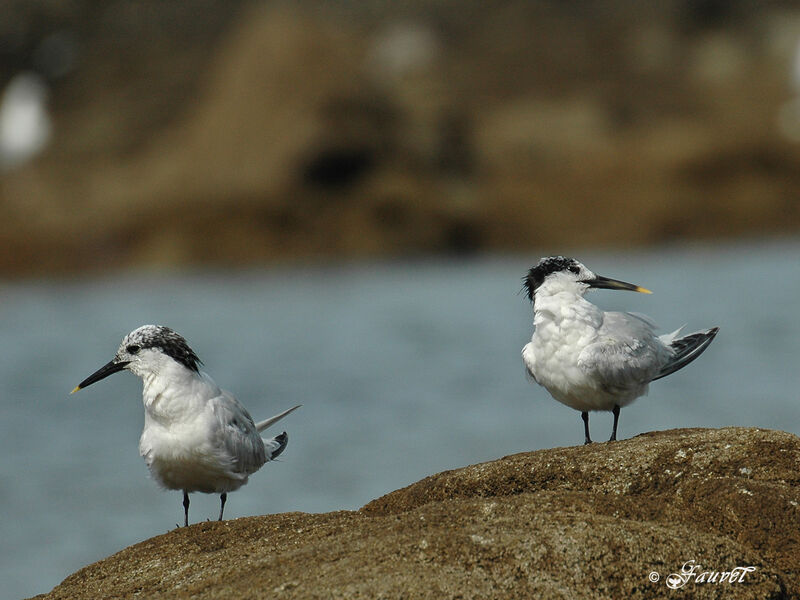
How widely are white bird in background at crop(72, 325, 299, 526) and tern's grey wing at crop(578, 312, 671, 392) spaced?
1955 mm

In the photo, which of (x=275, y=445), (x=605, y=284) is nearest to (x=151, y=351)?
(x=275, y=445)

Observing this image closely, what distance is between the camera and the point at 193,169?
41.0 m

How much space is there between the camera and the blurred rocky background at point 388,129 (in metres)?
39.1

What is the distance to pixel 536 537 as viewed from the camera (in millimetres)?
4418

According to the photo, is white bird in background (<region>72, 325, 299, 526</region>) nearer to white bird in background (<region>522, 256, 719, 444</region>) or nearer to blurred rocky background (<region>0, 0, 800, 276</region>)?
white bird in background (<region>522, 256, 719, 444</region>)

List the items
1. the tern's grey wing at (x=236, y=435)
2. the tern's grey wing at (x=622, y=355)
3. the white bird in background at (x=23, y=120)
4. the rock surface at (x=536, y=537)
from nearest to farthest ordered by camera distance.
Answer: the rock surface at (x=536, y=537), the tern's grey wing at (x=622, y=355), the tern's grey wing at (x=236, y=435), the white bird in background at (x=23, y=120)

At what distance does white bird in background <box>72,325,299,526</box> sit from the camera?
645cm

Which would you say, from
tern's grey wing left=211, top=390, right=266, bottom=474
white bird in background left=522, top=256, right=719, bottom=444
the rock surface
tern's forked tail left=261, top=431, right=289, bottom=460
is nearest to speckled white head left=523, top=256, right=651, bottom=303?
white bird in background left=522, top=256, right=719, bottom=444

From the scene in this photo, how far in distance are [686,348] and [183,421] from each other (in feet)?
9.20

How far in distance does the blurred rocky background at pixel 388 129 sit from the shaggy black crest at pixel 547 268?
3214 cm

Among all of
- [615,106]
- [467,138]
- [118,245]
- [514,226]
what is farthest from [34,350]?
[615,106]

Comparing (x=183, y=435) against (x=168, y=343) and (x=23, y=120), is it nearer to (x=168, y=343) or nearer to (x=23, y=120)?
(x=168, y=343)

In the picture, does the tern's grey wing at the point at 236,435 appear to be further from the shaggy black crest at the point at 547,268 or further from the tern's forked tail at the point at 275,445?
the shaggy black crest at the point at 547,268

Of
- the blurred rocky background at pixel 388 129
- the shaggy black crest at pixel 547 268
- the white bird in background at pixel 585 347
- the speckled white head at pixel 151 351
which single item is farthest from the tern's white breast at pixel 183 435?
the blurred rocky background at pixel 388 129
